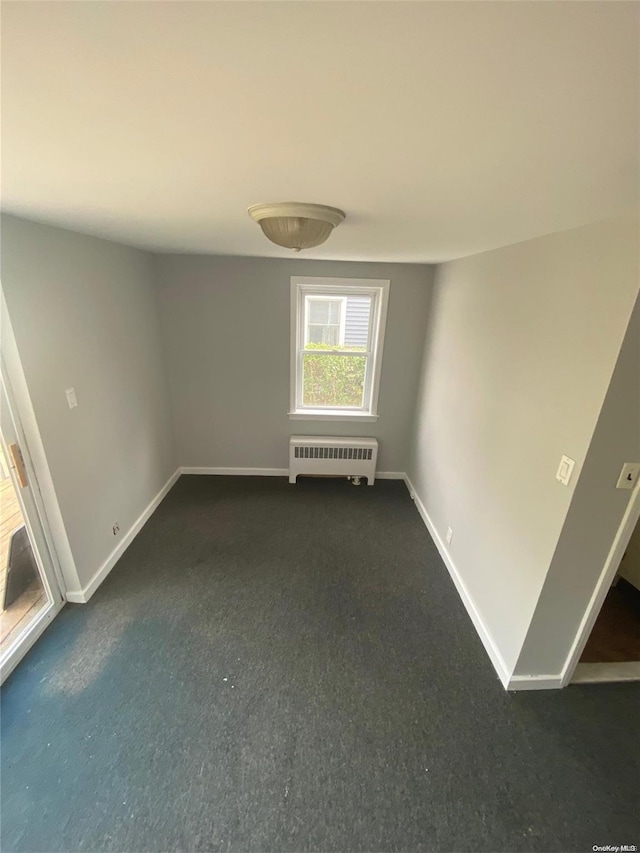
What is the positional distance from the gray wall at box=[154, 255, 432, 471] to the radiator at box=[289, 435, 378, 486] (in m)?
0.14

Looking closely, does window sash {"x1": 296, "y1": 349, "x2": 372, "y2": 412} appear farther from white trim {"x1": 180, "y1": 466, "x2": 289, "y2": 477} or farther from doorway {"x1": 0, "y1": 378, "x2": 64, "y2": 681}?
doorway {"x1": 0, "y1": 378, "x2": 64, "y2": 681}

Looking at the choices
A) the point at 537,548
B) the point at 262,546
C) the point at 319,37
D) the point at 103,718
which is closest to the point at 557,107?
the point at 319,37

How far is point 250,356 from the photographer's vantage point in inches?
136

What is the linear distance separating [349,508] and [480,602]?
55.3 inches

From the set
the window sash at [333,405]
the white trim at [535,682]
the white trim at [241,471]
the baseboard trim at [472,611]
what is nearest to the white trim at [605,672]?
the white trim at [535,682]

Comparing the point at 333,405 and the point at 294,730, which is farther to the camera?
Result: the point at 333,405

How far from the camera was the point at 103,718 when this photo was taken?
168 centimetres

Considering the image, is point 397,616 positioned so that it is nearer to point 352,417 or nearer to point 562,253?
point 352,417

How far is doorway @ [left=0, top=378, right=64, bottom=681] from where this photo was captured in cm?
184

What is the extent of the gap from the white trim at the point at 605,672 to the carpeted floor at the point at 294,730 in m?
0.05

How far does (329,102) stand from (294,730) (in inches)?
86.5

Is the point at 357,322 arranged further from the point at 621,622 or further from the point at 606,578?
the point at 621,622

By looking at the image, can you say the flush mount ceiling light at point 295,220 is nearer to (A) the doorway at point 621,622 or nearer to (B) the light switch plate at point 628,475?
(B) the light switch plate at point 628,475

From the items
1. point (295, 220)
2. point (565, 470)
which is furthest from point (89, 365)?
point (565, 470)
